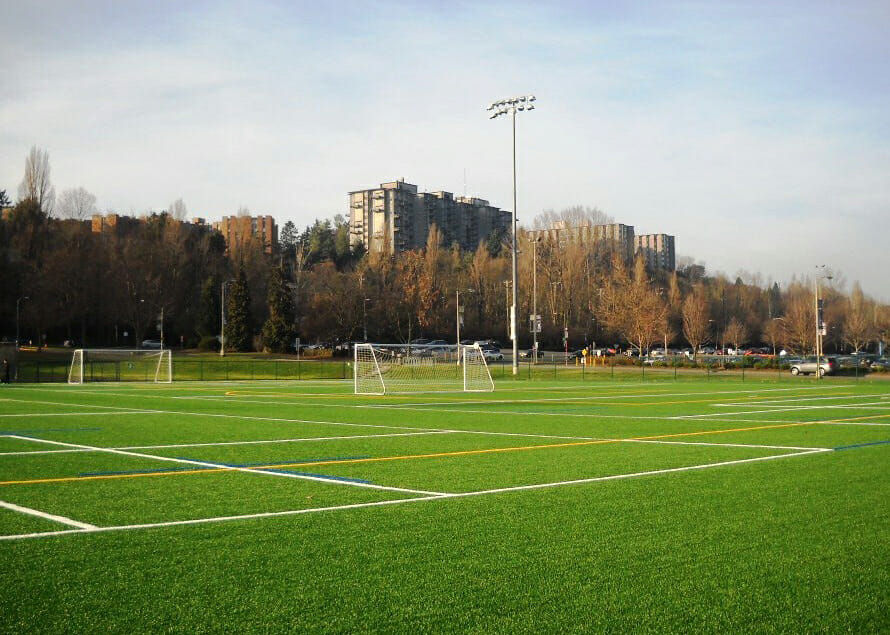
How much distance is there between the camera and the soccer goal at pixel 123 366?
51.5 metres

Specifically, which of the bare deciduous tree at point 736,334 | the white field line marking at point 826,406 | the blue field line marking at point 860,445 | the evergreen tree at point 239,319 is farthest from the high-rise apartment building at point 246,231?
the blue field line marking at point 860,445

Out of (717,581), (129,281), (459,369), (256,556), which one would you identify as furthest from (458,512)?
(129,281)

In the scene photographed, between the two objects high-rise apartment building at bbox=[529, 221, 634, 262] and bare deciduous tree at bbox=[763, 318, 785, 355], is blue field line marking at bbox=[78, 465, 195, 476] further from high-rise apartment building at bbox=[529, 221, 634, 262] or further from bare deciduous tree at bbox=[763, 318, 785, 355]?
bare deciduous tree at bbox=[763, 318, 785, 355]

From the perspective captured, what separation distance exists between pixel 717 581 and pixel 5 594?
Answer: 4.31 metres

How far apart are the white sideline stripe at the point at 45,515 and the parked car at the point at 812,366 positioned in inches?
2191

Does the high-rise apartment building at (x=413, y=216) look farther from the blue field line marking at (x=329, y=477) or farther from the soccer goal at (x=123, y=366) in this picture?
the blue field line marking at (x=329, y=477)

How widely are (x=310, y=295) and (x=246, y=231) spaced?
20397 millimetres

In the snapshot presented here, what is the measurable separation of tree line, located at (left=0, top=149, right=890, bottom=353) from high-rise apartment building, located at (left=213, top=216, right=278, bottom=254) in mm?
2403

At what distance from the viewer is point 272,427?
55.8 feet

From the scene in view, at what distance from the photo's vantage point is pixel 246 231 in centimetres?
10756

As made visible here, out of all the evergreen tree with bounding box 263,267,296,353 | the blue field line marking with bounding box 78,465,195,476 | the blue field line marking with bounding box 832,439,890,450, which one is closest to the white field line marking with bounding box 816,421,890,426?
the blue field line marking with bounding box 832,439,890,450

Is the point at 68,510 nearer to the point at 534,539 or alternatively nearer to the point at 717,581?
the point at 534,539

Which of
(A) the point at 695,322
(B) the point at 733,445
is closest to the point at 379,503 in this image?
(B) the point at 733,445

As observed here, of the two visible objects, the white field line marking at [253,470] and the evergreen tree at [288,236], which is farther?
the evergreen tree at [288,236]
